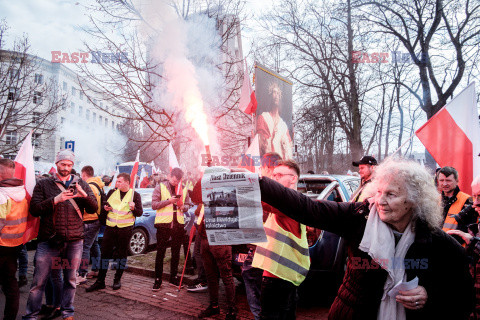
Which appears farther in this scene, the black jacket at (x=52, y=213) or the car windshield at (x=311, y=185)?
the car windshield at (x=311, y=185)

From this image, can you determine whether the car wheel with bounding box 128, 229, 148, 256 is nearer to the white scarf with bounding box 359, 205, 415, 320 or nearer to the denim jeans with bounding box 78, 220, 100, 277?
the denim jeans with bounding box 78, 220, 100, 277

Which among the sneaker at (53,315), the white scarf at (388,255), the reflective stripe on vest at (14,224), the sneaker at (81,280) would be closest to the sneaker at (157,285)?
the sneaker at (81,280)

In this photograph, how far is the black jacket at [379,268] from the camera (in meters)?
1.90

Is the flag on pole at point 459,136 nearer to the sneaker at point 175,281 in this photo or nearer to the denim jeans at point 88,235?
the sneaker at point 175,281

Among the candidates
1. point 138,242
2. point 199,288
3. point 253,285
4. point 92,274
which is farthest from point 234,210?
point 138,242

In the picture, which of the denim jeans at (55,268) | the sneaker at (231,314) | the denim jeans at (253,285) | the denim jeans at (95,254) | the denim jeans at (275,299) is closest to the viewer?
the denim jeans at (275,299)

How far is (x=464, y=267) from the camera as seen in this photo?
6.56 feet

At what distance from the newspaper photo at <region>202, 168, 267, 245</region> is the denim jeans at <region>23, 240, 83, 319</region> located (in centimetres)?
331

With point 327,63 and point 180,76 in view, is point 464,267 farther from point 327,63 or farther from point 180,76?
point 327,63

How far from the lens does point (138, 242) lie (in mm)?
8805

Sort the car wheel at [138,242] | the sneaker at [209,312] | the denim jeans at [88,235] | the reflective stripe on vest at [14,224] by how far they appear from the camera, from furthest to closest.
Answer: the car wheel at [138,242], the denim jeans at [88,235], the sneaker at [209,312], the reflective stripe on vest at [14,224]

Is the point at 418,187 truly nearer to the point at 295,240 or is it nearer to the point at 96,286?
the point at 295,240

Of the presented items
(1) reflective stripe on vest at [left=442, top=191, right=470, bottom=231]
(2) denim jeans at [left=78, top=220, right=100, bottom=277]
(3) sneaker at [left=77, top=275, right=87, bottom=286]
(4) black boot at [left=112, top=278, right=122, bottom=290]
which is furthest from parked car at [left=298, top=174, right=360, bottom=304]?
(2) denim jeans at [left=78, top=220, right=100, bottom=277]

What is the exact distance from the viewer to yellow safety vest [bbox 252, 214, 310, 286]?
301 centimetres
